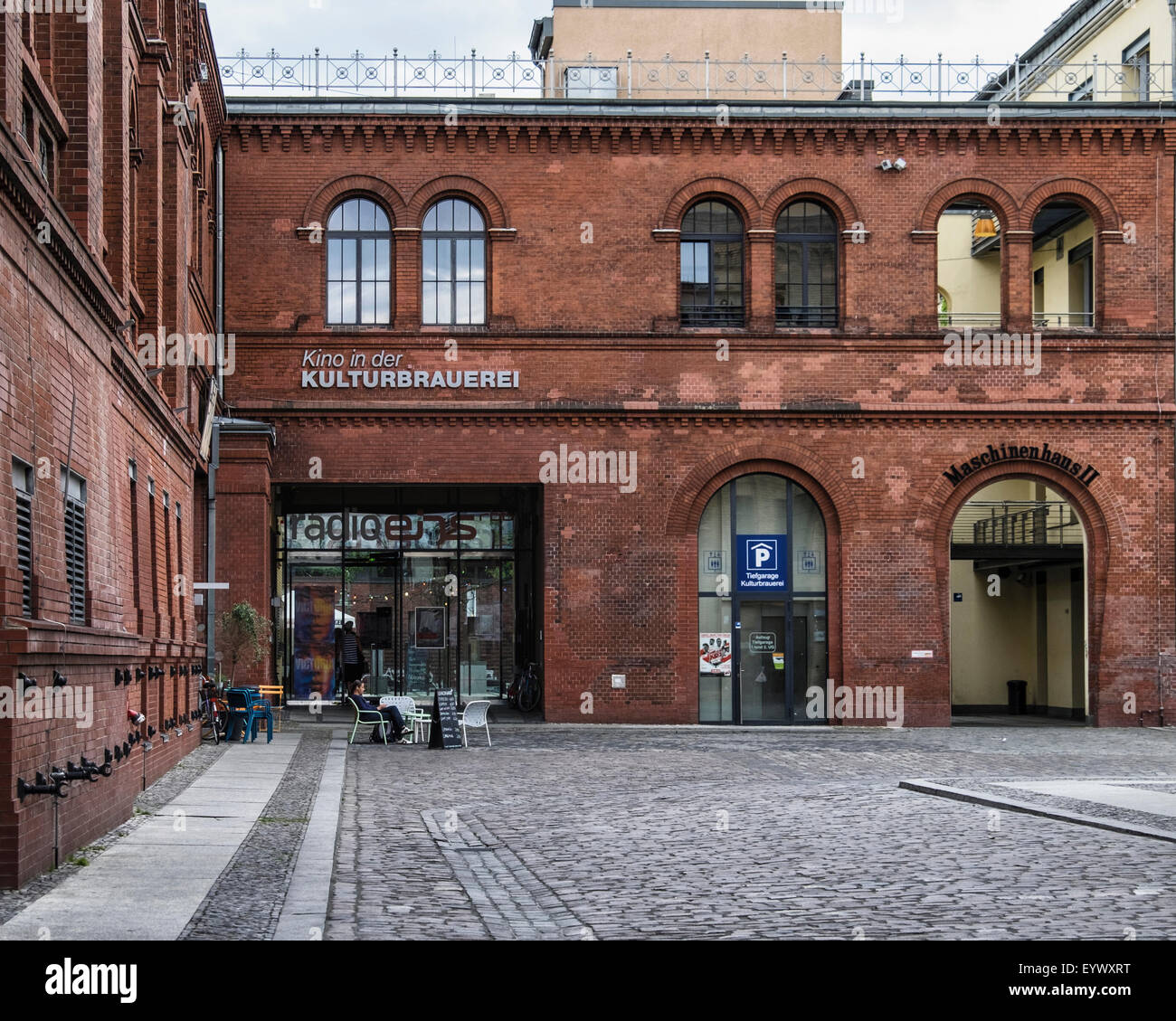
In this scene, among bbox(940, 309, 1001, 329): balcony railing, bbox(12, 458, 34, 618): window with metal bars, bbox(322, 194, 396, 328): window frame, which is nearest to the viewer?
bbox(12, 458, 34, 618): window with metal bars

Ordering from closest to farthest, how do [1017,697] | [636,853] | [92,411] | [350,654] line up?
[636,853] < [92,411] < [350,654] < [1017,697]

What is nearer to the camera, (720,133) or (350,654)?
(720,133)

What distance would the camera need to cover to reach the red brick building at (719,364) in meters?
31.5

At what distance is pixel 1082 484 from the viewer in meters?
32.2

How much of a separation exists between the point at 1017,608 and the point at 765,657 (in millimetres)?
10547

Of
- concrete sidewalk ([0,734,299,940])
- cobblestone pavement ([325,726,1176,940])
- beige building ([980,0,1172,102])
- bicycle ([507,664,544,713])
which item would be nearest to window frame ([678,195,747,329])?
beige building ([980,0,1172,102])

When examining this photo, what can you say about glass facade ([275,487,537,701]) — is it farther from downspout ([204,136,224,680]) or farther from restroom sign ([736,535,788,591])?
restroom sign ([736,535,788,591])

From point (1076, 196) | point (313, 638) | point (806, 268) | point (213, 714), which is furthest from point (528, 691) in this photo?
point (1076, 196)

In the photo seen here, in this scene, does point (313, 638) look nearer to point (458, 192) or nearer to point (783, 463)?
point (458, 192)

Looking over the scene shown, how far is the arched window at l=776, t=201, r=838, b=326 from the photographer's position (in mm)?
32344

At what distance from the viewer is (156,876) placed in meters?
10.8

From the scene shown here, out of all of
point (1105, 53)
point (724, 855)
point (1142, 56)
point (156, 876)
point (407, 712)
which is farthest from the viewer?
point (1105, 53)

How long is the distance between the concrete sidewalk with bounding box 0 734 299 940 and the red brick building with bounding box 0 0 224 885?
16.2 inches
